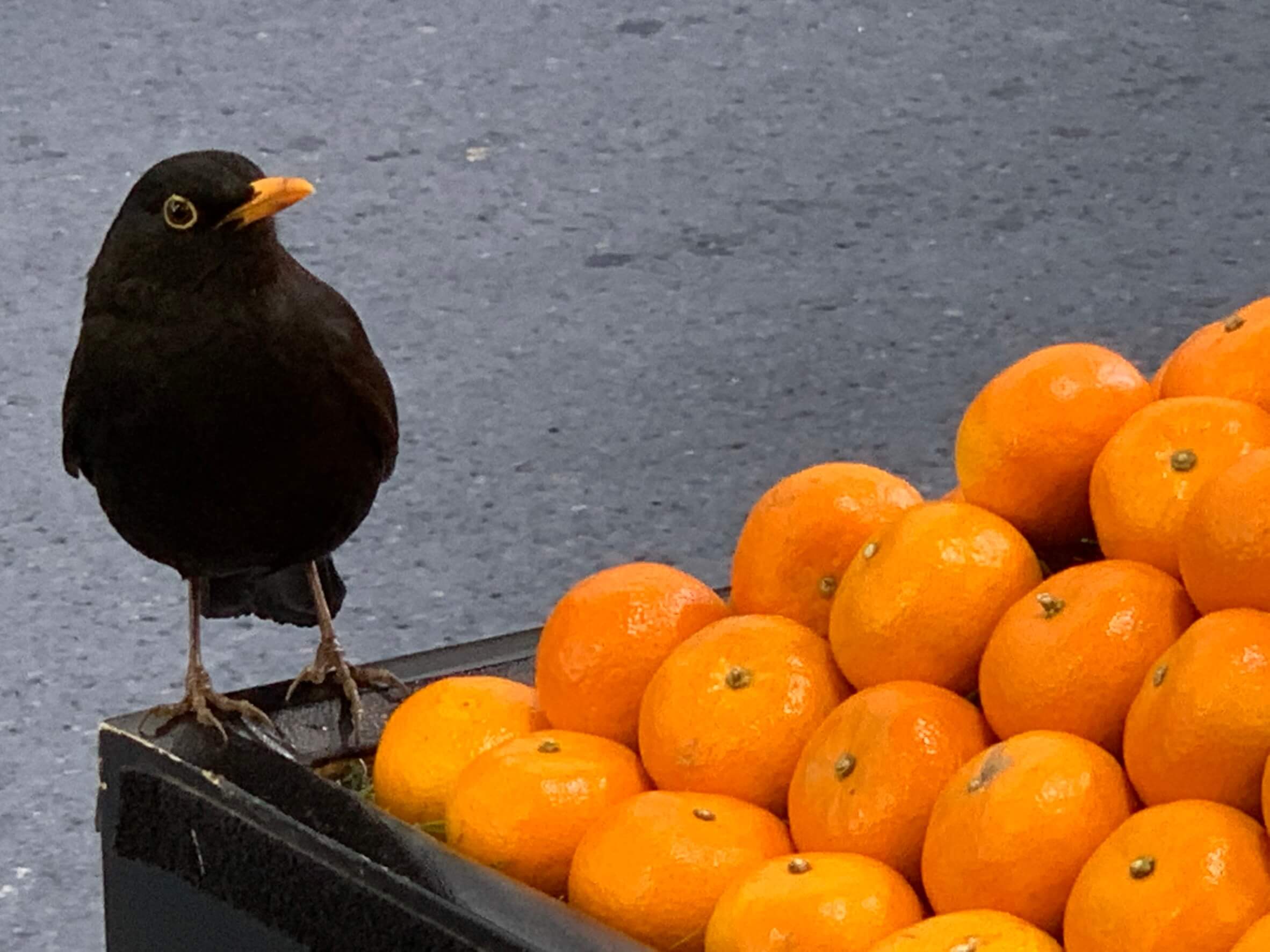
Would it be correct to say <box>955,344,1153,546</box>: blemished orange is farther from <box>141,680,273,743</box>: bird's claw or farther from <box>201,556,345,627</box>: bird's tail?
<box>201,556,345,627</box>: bird's tail

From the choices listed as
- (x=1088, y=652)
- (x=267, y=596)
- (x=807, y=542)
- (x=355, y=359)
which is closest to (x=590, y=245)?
(x=267, y=596)

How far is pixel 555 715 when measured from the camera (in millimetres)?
1381

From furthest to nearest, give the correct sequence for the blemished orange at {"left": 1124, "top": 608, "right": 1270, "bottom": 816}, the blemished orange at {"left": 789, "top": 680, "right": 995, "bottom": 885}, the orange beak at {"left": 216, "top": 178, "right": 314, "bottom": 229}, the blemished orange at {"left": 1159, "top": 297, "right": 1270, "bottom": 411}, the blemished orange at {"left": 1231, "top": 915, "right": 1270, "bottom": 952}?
the orange beak at {"left": 216, "top": 178, "right": 314, "bottom": 229}, the blemished orange at {"left": 1159, "top": 297, "right": 1270, "bottom": 411}, the blemished orange at {"left": 789, "top": 680, "right": 995, "bottom": 885}, the blemished orange at {"left": 1124, "top": 608, "right": 1270, "bottom": 816}, the blemished orange at {"left": 1231, "top": 915, "right": 1270, "bottom": 952}

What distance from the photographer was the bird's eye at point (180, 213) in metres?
1.72

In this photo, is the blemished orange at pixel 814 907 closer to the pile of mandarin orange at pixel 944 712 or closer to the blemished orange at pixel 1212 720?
the pile of mandarin orange at pixel 944 712

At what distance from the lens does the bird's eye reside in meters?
1.72

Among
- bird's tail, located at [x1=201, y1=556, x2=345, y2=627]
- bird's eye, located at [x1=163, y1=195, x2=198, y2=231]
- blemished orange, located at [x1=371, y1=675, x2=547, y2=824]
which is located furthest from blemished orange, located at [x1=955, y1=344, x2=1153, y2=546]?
bird's tail, located at [x1=201, y1=556, x2=345, y2=627]

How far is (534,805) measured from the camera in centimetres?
126

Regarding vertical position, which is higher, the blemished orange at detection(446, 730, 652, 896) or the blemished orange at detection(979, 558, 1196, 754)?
the blemished orange at detection(979, 558, 1196, 754)

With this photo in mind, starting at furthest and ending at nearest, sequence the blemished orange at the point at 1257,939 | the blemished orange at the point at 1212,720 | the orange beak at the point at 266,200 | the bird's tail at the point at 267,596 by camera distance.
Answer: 1. the bird's tail at the point at 267,596
2. the orange beak at the point at 266,200
3. the blemished orange at the point at 1212,720
4. the blemished orange at the point at 1257,939

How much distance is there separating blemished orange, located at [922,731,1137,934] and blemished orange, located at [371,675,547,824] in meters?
0.36

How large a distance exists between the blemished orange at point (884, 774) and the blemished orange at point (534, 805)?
133 mm

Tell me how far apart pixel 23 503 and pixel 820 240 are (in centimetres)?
A: 165

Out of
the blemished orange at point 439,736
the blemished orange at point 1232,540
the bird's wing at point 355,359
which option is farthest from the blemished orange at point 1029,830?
the bird's wing at point 355,359
